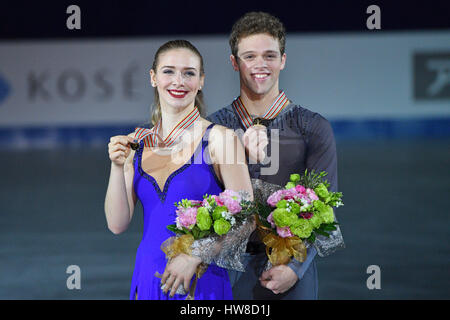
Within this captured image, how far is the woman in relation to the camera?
7.93 ft

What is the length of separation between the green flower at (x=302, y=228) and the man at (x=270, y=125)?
0.25 metres

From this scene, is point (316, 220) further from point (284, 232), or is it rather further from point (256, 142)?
point (256, 142)

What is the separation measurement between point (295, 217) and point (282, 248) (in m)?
0.17

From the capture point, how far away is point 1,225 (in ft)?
25.6

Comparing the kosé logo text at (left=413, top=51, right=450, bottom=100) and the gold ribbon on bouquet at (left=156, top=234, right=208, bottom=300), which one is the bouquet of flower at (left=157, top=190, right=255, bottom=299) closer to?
the gold ribbon on bouquet at (left=156, top=234, right=208, bottom=300)

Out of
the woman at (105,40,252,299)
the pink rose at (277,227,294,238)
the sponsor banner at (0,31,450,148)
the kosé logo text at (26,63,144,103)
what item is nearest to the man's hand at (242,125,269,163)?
the woman at (105,40,252,299)

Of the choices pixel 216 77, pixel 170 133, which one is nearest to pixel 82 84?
pixel 216 77

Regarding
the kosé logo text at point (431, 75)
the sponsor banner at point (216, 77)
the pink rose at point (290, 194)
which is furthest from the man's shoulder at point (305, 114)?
the kosé logo text at point (431, 75)

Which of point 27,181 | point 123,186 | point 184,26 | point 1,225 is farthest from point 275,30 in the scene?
point 184,26

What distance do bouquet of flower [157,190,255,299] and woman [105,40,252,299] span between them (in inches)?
2.8

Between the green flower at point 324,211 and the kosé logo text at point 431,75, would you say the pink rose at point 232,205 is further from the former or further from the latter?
the kosé logo text at point 431,75

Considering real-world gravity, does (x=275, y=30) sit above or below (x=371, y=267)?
above
